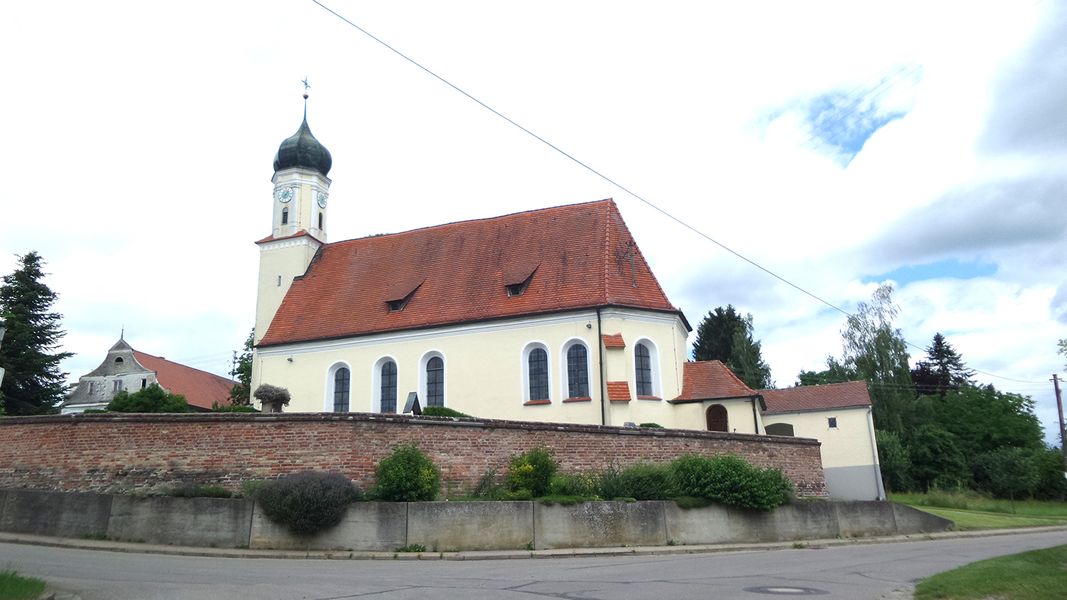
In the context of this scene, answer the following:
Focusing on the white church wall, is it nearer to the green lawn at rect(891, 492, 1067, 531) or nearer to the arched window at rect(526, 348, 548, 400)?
the arched window at rect(526, 348, 548, 400)

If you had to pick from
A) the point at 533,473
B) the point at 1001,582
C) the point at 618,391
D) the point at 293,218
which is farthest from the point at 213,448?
the point at 293,218

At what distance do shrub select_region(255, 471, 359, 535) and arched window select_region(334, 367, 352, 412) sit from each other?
52.1ft

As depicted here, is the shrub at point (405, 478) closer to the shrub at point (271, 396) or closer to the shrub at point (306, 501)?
the shrub at point (306, 501)

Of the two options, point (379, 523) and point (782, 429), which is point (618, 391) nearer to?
point (379, 523)

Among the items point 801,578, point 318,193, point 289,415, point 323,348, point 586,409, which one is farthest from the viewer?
point 318,193

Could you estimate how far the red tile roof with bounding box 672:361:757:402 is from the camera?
93.4 ft

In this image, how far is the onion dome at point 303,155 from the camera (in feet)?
130

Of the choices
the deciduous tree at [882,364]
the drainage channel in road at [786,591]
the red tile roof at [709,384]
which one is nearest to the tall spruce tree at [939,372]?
the deciduous tree at [882,364]

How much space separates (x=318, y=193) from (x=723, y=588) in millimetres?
34135

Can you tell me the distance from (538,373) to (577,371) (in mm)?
1601

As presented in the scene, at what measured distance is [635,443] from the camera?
856 inches

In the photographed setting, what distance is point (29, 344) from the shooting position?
1543 inches

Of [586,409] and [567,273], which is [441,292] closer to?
[567,273]

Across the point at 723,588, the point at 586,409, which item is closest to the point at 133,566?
the point at 723,588
